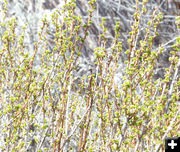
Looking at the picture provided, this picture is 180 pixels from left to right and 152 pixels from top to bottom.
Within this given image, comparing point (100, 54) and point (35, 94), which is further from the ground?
point (100, 54)

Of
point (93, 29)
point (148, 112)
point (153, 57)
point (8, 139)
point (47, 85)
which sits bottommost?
point (8, 139)

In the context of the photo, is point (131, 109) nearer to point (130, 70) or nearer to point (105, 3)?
point (130, 70)

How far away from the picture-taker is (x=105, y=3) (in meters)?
4.68

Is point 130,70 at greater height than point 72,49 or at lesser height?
lesser

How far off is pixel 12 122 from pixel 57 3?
415 centimetres

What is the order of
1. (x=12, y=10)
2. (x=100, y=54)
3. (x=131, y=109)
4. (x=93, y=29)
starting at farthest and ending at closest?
(x=12, y=10), (x=93, y=29), (x=100, y=54), (x=131, y=109)

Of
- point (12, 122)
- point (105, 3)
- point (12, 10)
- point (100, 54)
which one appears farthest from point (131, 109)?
point (12, 10)

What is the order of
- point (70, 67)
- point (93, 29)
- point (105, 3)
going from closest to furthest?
1. point (70, 67)
2. point (105, 3)
3. point (93, 29)

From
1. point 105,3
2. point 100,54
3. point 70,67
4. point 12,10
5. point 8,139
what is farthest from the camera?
point 12,10

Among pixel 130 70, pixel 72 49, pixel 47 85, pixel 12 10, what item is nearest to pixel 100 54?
pixel 130 70

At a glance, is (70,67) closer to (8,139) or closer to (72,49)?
(72,49)

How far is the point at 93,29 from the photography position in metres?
5.01

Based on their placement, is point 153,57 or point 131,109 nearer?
point 131,109

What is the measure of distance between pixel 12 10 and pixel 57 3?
2.90ft
